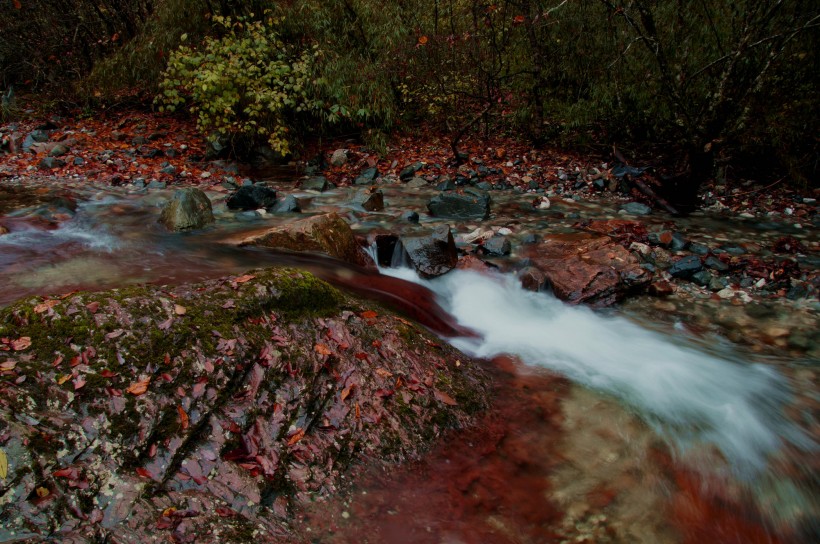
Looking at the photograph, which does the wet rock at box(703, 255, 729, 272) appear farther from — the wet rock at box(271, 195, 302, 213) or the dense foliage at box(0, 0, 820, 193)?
the wet rock at box(271, 195, 302, 213)

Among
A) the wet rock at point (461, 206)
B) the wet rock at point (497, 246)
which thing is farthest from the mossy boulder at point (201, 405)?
the wet rock at point (461, 206)

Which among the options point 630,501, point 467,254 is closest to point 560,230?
point 467,254

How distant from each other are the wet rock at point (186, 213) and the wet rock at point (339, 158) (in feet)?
12.5

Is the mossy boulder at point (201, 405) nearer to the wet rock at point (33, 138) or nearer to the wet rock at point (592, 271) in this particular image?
the wet rock at point (592, 271)

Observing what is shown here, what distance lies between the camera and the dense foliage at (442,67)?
24.9 ft

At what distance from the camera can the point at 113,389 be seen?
2.18 meters

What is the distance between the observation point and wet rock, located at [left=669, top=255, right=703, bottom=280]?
18.4 feet

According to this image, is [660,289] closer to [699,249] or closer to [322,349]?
[699,249]

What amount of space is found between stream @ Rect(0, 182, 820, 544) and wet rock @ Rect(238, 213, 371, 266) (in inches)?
8.9

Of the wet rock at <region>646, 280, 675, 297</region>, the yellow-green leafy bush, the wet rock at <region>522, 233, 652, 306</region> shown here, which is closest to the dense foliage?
the yellow-green leafy bush

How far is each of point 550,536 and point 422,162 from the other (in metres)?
8.19

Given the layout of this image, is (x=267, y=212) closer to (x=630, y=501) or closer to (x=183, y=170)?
(x=183, y=170)

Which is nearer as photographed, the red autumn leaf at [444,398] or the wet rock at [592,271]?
the red autumn leaf at [444,398]

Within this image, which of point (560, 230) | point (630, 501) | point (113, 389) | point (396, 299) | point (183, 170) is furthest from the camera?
point (183, 170)
